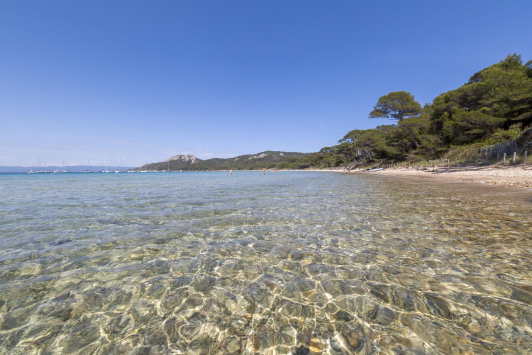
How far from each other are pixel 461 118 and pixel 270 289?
4803 cm

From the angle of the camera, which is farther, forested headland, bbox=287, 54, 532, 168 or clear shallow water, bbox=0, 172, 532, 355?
forested headland, bbox=287, 54, 532, 168

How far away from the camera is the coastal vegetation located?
33.2 meters

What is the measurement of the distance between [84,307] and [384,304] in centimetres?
461

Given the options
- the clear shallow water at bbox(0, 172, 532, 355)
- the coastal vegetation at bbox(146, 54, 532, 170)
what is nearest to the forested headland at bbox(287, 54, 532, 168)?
the coastal vegetation at bbox(146, 54, 532, 170)

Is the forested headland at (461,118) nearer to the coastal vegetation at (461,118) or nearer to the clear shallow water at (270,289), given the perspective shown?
the coastal vegetation at (461,118)

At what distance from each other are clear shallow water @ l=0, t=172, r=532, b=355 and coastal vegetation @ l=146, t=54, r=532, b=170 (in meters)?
40.9

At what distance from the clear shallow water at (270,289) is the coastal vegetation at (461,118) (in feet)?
134

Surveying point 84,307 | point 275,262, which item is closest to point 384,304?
point 275,262

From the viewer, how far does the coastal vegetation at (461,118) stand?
33250 millimetres

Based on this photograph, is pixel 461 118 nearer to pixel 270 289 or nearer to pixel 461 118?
pixel 461 118

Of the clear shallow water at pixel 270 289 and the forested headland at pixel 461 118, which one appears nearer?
the clear shallow water at pixel 270 289

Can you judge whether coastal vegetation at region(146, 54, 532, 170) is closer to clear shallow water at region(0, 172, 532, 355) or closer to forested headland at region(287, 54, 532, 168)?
forested headland at region(287, 54, 532, 168)

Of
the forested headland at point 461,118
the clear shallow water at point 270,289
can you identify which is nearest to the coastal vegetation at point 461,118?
the forested headland at point 461,118

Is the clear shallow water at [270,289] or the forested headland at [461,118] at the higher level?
the forested headland at [461,118]
